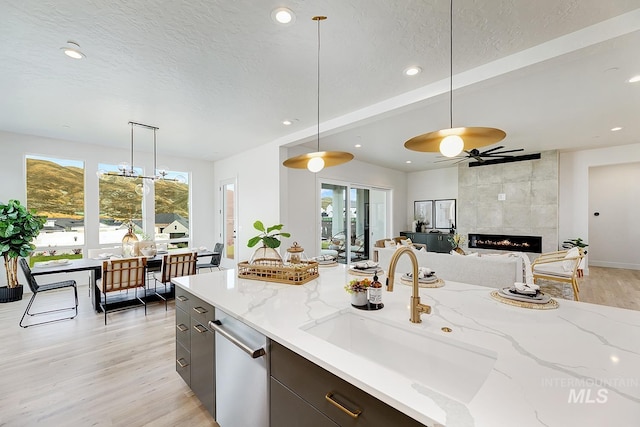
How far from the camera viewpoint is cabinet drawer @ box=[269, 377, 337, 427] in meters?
1.04

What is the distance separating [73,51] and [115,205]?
4.31 meters

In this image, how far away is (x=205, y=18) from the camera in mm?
1989

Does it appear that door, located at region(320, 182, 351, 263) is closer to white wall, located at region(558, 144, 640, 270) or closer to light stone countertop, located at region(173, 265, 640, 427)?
light stone countertop, located at region(173, 265, 640, 427)

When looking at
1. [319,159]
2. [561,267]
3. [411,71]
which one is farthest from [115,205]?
[561,267]

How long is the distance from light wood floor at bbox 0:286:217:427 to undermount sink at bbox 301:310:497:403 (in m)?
1.31

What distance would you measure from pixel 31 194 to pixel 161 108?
3600 mm

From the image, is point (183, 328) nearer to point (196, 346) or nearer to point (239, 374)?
point (196, 346)

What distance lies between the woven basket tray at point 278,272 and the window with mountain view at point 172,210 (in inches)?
196

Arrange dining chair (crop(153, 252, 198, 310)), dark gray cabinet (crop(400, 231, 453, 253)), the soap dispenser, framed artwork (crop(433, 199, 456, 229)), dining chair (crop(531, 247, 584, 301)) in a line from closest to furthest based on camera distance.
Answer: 1. the soap dispenser
2. dining chair (crop(531, 247, 584, 301))
3. dining chair (crop(153, 252, 198, 310))
4. dark gray cabinet (crop(400, 231, 453, 253))
5. framed artwork (crop(433, 199, 456, 229))

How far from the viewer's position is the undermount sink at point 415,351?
1.07 metres

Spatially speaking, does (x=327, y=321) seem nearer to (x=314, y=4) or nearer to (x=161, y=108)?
(x=314, y=4)

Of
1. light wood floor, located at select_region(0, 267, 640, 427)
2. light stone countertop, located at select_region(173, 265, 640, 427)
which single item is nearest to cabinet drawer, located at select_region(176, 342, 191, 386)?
light wood floor, located at select_region(0, 267, 640, 427)

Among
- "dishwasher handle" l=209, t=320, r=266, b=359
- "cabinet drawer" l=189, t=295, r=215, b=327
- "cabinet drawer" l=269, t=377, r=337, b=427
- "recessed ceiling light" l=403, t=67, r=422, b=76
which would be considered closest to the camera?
"cabinet drawer" l=269, t=377, r=337, b=427

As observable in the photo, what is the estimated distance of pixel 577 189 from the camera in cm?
626
